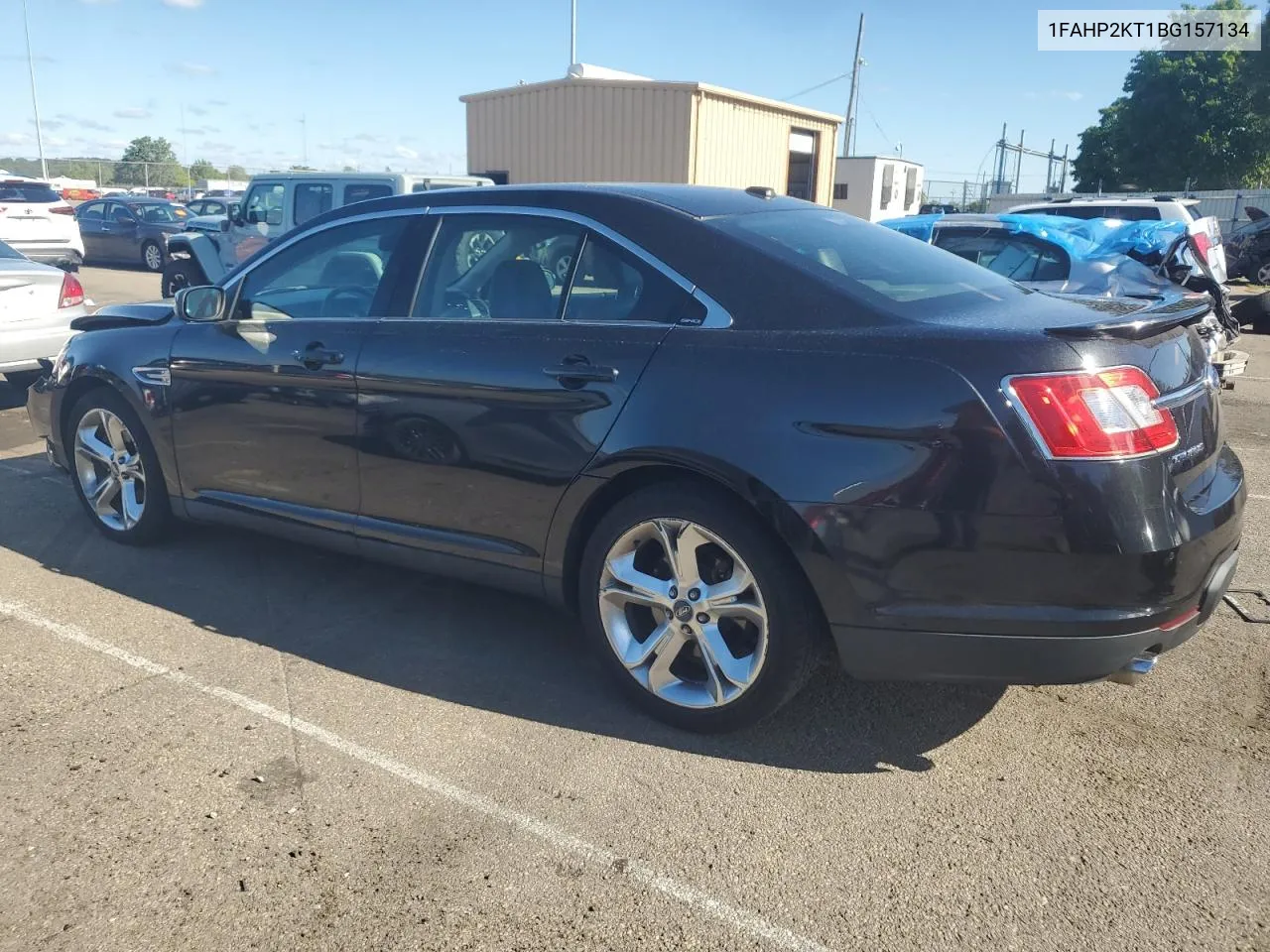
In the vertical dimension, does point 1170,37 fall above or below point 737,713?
above

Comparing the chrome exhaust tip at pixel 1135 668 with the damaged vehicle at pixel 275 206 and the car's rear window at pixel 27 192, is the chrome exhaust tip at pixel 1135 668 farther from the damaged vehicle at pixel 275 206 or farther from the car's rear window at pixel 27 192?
the car's rear window at pixel 27 192

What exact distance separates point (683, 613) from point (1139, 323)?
5.02 feet

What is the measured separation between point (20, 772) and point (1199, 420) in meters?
3.58

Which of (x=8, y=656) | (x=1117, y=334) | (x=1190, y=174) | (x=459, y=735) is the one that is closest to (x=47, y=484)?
(x=8, y=656)

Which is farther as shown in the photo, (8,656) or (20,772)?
(8,656)

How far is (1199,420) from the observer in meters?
2.96

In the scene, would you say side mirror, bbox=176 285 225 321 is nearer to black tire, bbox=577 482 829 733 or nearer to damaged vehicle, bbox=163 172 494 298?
black tire, bbox=577 482 829 733

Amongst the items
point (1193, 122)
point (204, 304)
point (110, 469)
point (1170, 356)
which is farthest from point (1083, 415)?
point (1193, 122)

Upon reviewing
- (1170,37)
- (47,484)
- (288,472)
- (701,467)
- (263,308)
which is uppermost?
(1170,37)

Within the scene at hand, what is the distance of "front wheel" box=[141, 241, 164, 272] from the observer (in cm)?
2183

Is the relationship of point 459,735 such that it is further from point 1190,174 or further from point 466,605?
point 1190,174

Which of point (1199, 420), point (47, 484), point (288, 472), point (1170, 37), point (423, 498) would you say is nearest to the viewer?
point (1199, 420)

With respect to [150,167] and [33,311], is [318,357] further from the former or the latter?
[150,167]

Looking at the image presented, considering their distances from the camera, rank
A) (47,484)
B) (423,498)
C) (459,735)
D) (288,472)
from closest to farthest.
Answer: (459,735) → (423,498) → (288,472) → (47,484)
